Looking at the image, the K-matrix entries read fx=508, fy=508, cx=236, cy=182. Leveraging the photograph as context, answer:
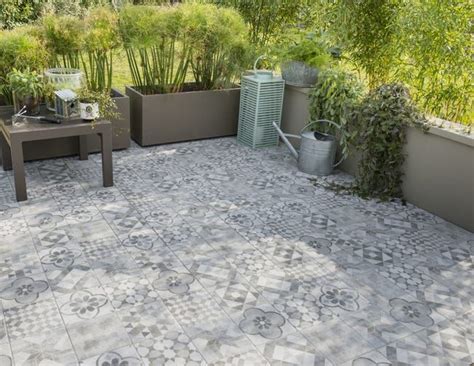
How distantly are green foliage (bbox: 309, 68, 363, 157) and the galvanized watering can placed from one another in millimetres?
78

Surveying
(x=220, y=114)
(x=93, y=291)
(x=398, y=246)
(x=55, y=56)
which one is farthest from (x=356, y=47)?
(x=93, y=291)

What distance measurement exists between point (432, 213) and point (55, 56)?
321cm

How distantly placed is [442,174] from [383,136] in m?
0.50

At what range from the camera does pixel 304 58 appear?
457cm

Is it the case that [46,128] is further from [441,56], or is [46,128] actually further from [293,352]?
[441,56]

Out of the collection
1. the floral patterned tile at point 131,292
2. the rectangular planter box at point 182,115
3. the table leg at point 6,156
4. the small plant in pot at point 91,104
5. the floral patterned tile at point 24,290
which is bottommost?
the floral patterned tile at point 24,290

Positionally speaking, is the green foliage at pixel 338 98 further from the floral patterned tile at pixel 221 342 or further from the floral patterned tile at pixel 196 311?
the floral patterned tile at pixel 221 342

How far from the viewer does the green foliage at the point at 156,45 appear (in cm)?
429

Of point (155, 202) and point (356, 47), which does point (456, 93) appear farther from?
point (155, 202)

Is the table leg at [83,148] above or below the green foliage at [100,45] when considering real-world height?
below

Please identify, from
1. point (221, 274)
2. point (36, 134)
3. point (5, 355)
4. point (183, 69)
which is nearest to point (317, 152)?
point (183, 69)

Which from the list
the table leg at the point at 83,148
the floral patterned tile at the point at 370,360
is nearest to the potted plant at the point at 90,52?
the table leg at the point at 83,148

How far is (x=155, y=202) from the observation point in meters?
3.61

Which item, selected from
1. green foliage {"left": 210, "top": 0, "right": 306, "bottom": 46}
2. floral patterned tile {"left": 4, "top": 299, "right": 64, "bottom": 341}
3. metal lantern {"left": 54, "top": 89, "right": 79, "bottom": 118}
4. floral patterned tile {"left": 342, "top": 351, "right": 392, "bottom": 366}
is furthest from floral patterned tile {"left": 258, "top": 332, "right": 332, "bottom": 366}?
green foliage {"left": 210, "top": 0, "right": 306, "bottom": 46}
